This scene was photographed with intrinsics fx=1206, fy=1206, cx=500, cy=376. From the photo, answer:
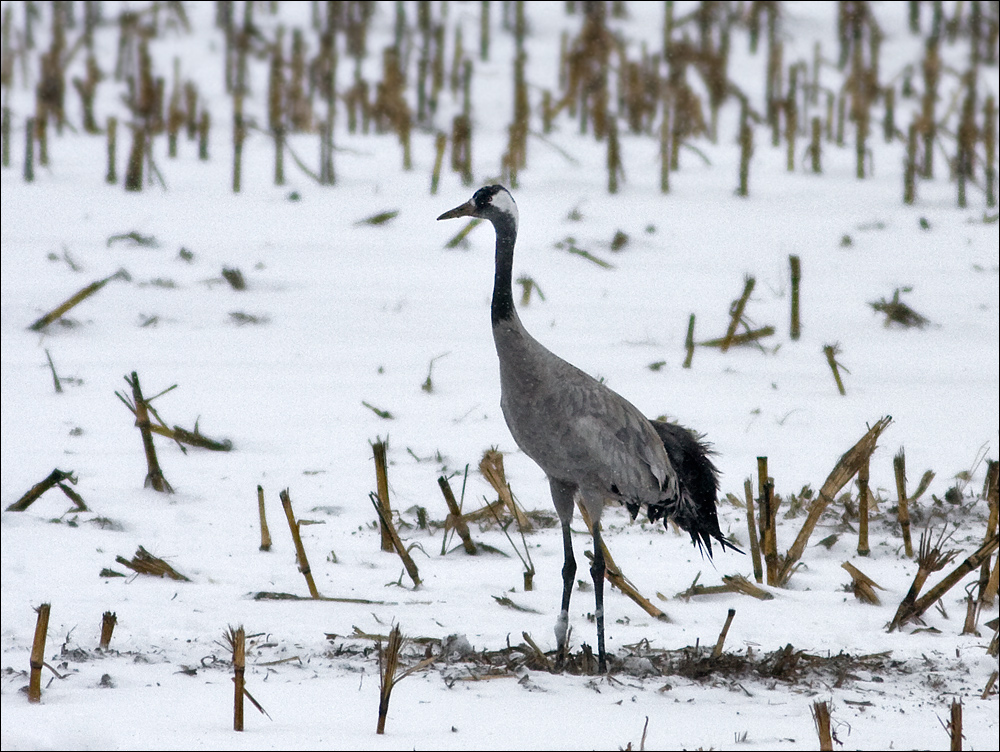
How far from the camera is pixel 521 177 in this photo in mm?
10711

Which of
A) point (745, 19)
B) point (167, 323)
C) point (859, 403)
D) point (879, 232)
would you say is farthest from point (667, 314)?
point (745, 19)

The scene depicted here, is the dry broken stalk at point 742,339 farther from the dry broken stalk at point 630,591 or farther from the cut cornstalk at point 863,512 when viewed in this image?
the dry broken stalk at point 630,591

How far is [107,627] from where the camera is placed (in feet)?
12.0

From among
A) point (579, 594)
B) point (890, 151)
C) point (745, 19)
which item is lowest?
point (579, 594)

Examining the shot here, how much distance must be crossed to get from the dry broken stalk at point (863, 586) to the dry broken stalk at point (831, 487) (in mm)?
217

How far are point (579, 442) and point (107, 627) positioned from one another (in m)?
1.57

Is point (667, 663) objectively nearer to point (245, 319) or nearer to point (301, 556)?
point (301, 556)

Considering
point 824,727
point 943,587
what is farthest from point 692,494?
point 824,727

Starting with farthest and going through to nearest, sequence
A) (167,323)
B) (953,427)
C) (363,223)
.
Answer: (363,223) → (167,323) → (953,427)

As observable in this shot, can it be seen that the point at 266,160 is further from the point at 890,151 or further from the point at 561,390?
the point at 561,390

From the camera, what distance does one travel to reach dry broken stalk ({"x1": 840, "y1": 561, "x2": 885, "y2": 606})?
14.0 feet

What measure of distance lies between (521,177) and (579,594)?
A: 6.64 m

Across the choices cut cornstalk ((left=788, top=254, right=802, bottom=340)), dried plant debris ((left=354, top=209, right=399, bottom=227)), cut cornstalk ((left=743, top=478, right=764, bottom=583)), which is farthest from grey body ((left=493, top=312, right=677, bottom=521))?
dried plant debris ((left=354, top=209, right=399, bottom=227))

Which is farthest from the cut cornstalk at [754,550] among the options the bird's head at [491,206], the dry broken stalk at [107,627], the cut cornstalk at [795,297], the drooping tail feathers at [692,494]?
the cut cornstalk at [795,297]
